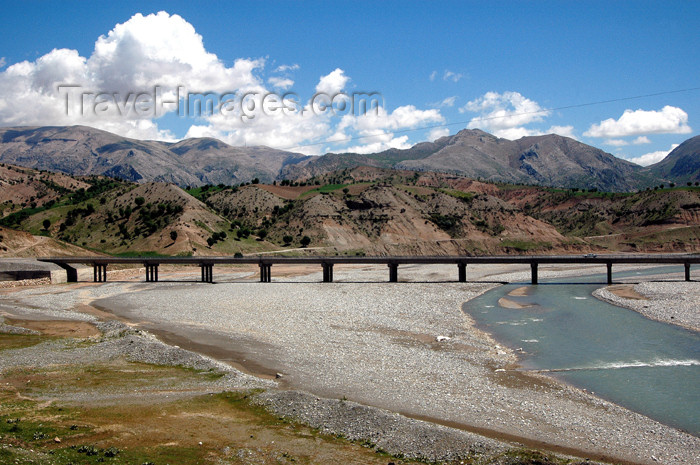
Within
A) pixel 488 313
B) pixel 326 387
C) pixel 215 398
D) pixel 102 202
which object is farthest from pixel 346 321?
pixel 102 202

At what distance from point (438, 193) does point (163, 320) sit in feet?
404

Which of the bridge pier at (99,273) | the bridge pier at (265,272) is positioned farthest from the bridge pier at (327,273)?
the bridge pier at (99,273)

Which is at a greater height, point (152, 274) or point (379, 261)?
point (379, 261)

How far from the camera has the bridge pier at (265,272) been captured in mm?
73750

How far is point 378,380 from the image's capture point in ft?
80.6

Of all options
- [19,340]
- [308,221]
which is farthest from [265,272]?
[308,221]

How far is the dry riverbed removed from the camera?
1738 cm

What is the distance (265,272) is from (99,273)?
76.4 feet

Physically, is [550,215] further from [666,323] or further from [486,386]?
[486,386]

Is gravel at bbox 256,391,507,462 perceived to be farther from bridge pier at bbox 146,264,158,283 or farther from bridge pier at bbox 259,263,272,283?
bridge pier at bbox 146,264,158,283

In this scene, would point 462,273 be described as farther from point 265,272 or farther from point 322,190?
point 322,190

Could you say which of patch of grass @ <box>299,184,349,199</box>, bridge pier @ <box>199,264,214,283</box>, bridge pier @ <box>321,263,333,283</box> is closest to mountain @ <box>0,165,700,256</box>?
patch of grass @ <box>299,184,349,199</box>

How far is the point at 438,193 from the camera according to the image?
158125 millimetres

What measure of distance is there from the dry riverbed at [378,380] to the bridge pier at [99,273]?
24578mm
